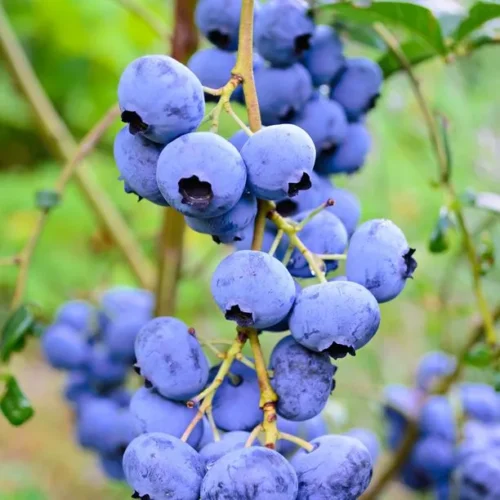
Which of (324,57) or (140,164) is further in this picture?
(324,57)

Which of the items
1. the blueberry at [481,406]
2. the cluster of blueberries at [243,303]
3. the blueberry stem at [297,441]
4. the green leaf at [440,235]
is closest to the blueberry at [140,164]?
the cluster of blueberries at [243,303]

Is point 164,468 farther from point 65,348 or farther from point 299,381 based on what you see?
point 65,348

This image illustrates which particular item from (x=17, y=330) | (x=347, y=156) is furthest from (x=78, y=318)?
(x=347, y=156)

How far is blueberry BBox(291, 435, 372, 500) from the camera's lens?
0.58m

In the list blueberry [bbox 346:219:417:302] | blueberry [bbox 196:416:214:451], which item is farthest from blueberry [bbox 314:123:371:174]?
blueberry [bbox 196:416:214:451]

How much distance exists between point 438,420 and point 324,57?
683 mm

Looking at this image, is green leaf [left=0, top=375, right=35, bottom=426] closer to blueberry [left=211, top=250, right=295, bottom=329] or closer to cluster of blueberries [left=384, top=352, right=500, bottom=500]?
blueberry [left=211, top=250, right=295, bottom=329]

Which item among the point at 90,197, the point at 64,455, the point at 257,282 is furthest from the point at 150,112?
the point at 64,455

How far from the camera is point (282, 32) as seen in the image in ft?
2.67

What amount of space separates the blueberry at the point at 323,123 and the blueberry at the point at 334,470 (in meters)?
0.37

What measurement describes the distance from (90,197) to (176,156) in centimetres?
81

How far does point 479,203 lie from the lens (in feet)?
3.20

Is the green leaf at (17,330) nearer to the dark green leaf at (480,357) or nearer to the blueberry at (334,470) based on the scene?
the blueberry at (334,470)

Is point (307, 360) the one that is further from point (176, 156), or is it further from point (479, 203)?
point (479, 203)
